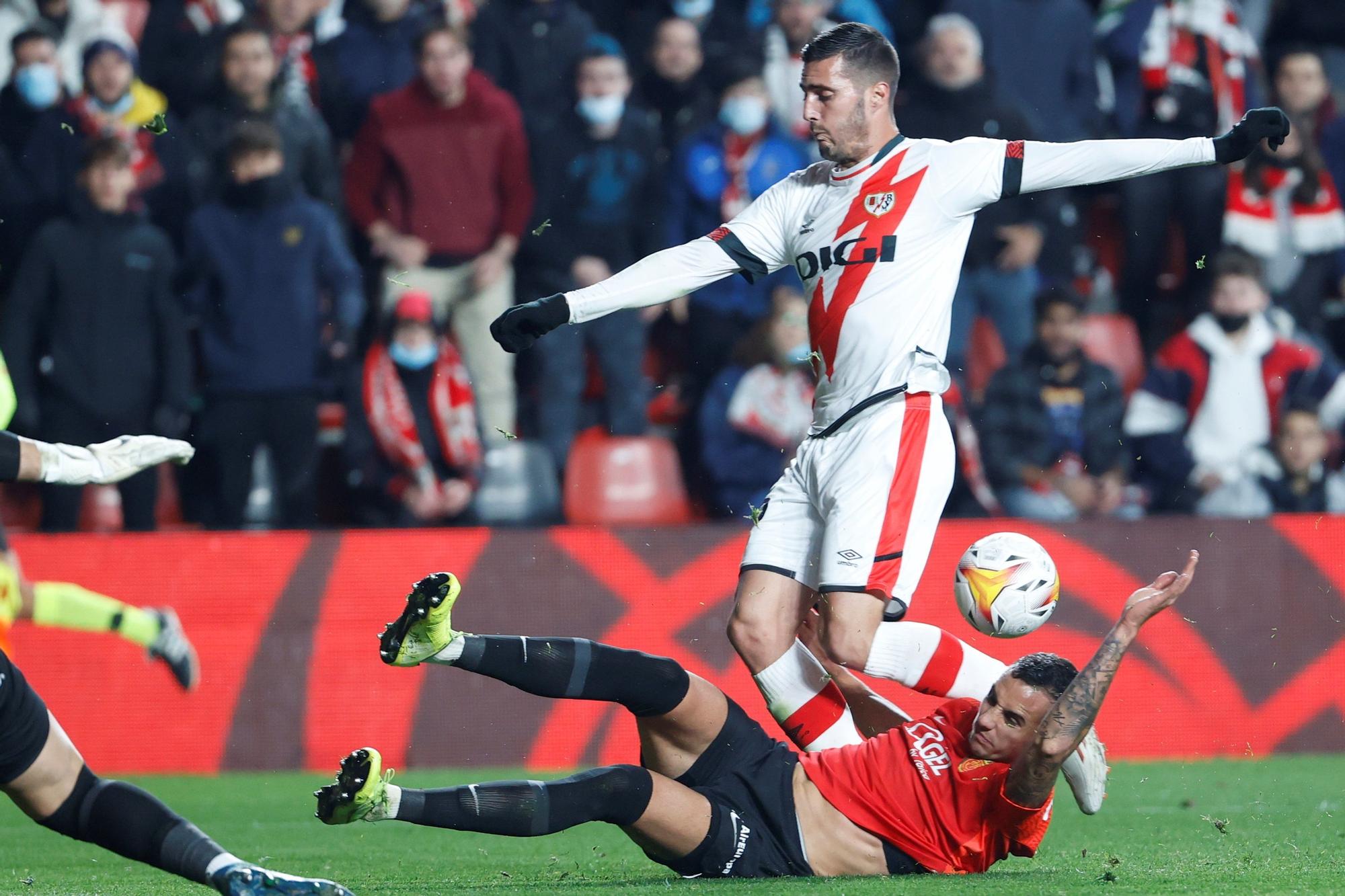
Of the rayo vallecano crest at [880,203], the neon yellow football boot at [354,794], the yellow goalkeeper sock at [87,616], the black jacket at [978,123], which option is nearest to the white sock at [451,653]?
the neon yellow football boot at [354,794]

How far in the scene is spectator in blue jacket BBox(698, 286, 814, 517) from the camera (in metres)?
9.98

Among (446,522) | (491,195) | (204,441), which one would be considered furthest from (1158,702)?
(204,441)

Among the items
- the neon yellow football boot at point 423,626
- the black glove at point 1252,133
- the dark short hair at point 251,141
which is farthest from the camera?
the dark short hair at point 251,141

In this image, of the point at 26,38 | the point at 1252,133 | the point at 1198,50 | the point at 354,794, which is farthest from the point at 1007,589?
the point at 26,38

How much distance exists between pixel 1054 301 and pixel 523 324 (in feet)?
17.5

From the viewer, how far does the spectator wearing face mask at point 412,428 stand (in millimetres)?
10133

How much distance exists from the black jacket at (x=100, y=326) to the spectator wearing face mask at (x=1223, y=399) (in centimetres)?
566

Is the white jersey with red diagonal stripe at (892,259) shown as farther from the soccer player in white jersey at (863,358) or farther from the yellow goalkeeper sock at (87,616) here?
the yellow goalkeeper sock at (87,616)

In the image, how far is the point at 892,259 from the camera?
596 cm

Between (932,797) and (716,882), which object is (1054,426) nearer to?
(932,797)

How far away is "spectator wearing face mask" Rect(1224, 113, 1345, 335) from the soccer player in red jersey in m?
6.39

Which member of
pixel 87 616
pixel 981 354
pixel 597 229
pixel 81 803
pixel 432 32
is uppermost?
pixel 432 32

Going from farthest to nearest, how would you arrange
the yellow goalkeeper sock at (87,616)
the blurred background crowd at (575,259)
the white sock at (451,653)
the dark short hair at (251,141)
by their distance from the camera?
the dark short hair at (251,141)
the blurred background crowd at (575,259)
the yellow goalkeeper sock at (87,616)
the white sock at (451,653)

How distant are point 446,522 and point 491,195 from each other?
6.55 feet
